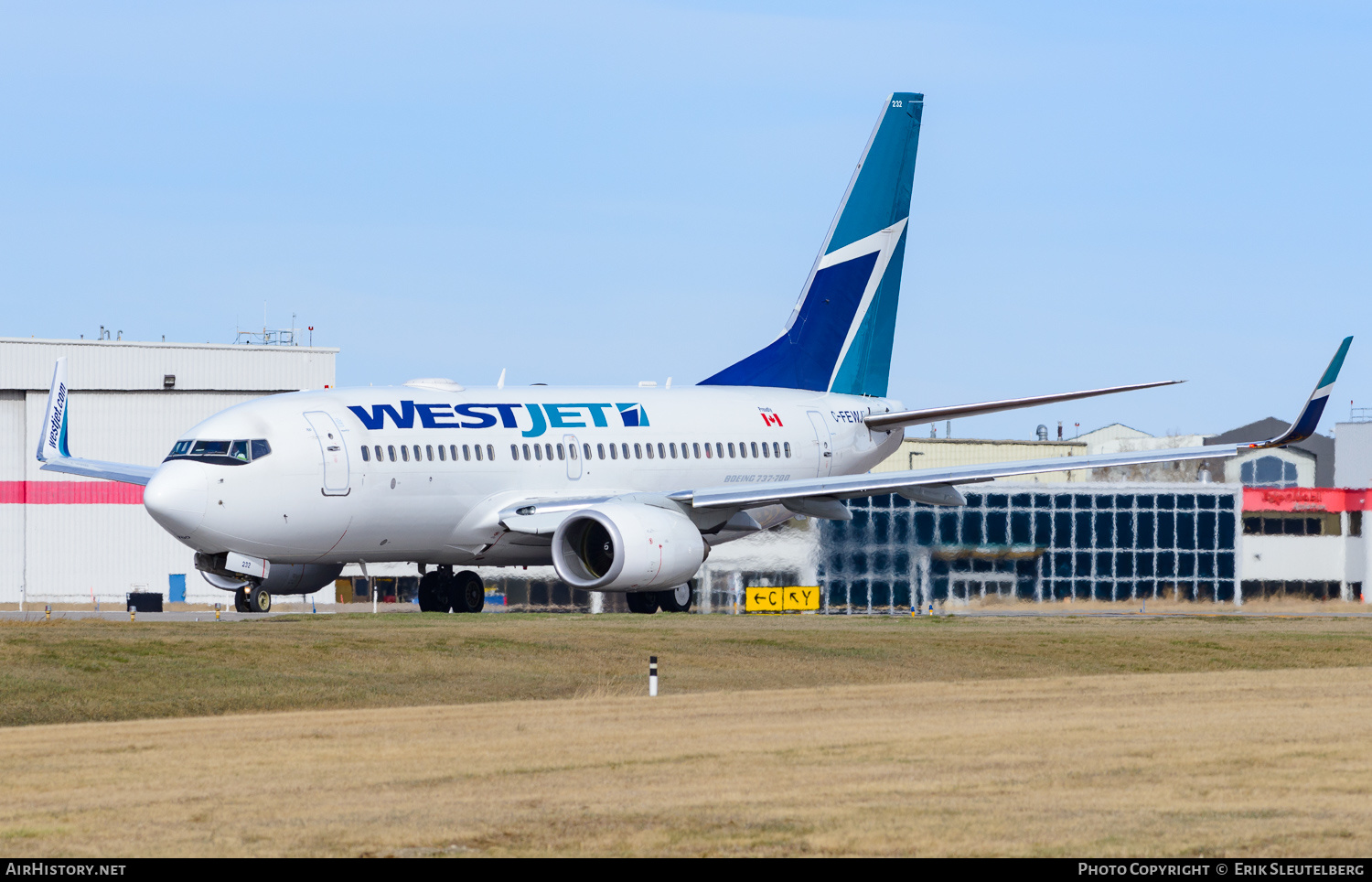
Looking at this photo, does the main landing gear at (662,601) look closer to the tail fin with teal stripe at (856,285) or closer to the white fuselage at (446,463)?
the white fuselage at (446,463)

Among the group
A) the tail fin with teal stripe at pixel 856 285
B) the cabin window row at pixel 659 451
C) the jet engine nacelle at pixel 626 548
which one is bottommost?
the jet engine nacelle at pixel 626 548

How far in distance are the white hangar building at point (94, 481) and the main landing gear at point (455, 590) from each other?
95.7 feet

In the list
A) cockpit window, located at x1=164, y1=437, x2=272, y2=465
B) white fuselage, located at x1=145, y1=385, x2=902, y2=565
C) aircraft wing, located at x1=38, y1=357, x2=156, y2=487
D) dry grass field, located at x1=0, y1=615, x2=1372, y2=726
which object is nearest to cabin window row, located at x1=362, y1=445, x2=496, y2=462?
white fuselage, located at x1=145, y1=385, x2=902, y2=565

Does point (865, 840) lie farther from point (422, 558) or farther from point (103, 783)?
point (422, 558)

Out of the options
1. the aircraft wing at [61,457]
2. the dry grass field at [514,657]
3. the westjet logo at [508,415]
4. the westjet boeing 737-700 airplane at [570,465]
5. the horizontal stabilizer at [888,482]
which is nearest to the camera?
the dry grass field at [514,657]

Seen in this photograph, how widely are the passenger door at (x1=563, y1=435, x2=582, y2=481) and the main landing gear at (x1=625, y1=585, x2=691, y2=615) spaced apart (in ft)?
12.2

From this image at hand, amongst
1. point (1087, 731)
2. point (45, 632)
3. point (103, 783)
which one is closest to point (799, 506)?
point (45, 632)

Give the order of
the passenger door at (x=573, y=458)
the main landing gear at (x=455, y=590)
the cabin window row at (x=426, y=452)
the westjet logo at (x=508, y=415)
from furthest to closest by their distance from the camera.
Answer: the main landing gear at (x=455, y=590), the passenger door at (x=573, y=458), the westjet logo at (x=508, y=415), the cabin window row at (x=426, y=452)

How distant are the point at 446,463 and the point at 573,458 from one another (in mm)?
3726

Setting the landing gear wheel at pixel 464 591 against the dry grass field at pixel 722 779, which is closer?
the dry grass field at pixel 722 779

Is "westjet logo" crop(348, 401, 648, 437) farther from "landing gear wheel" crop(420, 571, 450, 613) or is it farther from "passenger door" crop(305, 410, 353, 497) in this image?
"landing gear wheel" crop(420, 571, 450, 613)

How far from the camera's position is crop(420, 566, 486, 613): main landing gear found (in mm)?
44375

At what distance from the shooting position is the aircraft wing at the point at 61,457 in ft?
144

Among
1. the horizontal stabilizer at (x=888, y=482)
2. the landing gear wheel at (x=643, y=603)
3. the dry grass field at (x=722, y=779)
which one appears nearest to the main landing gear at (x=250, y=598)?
the landing gear wheel at (x=643, y=603)
